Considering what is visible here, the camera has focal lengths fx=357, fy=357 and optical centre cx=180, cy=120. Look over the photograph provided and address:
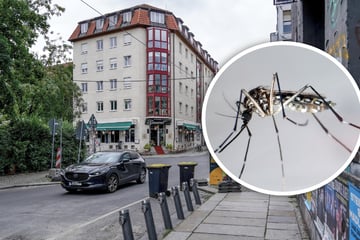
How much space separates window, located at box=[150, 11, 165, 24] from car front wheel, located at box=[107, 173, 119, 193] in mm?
31155

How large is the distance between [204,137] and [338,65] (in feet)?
1.30

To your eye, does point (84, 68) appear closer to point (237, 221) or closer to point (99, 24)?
point (99, 24)

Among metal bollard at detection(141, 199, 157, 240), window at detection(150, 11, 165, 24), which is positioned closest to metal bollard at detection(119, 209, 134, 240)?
metal bollard at detection(141, 199, 157, 240)

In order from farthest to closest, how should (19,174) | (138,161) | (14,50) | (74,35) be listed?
(74,35) → (19,174) → (14,50) → (138,161)

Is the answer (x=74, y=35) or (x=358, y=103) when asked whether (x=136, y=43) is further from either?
(x=358, y=103)

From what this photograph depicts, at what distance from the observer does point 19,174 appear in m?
17.6

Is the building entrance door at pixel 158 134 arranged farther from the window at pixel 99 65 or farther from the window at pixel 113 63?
the window at pixel 99 65

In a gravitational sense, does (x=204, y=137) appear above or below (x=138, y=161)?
above

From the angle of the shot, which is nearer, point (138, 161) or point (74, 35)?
point (138, 161)

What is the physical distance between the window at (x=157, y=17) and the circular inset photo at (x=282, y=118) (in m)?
41.3

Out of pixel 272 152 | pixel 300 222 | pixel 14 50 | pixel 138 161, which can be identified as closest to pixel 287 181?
pixel 272 152

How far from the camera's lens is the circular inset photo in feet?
3.03

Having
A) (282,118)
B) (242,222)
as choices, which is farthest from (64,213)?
(282,118)

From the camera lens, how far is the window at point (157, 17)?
40750 mm
